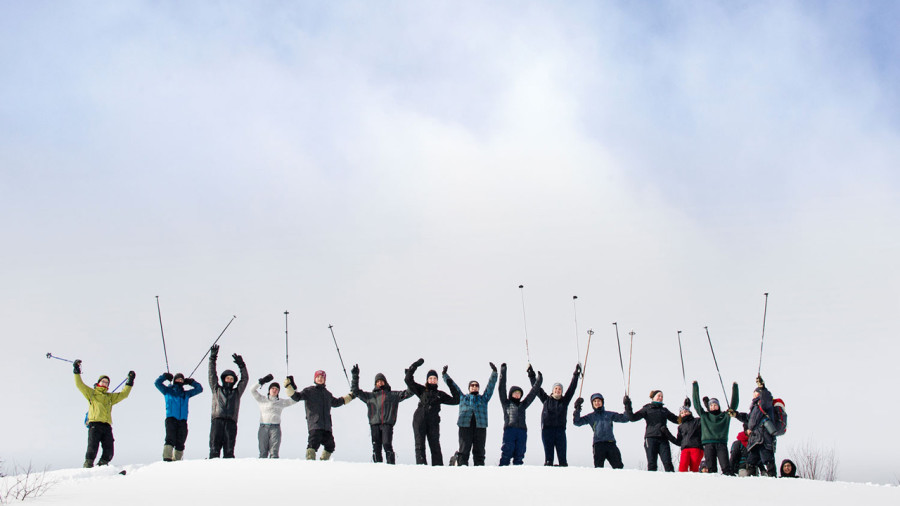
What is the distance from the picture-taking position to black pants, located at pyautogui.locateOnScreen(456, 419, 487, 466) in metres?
13.5

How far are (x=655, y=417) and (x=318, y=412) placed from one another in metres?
5.64

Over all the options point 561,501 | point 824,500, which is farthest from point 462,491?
point 824,500

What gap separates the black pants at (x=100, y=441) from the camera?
1314cm

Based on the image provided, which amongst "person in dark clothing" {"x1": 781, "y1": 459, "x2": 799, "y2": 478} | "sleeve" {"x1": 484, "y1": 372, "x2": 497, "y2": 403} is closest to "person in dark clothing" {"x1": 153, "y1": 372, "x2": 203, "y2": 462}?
"sleeve" {"x1": 484, "y1": 372, "x2": 497, "y2": 403}

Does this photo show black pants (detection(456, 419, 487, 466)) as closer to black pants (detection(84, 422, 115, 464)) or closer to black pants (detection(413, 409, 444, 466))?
black pants (detection(413, 409, 444, 466))

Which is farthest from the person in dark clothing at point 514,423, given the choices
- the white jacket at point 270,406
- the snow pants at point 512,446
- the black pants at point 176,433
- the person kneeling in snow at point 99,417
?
the person kneeling in snow at point 99,417

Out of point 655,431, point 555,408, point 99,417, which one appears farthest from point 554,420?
point 99,417

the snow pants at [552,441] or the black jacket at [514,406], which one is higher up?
the black jacket at [514,406]

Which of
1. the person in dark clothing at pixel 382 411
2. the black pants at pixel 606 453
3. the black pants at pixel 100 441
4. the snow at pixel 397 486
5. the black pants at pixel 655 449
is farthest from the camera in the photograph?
the black pants at pixel 655 449

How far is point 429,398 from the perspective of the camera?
13398mm

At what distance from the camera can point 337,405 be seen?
540 inches

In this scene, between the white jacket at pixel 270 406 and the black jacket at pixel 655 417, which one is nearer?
the white jacket at pixel 270 406

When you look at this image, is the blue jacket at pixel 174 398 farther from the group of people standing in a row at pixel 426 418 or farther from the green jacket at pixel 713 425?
the green jacket at pixel 713 425

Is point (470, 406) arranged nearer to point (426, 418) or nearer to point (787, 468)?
point (426, 418)
